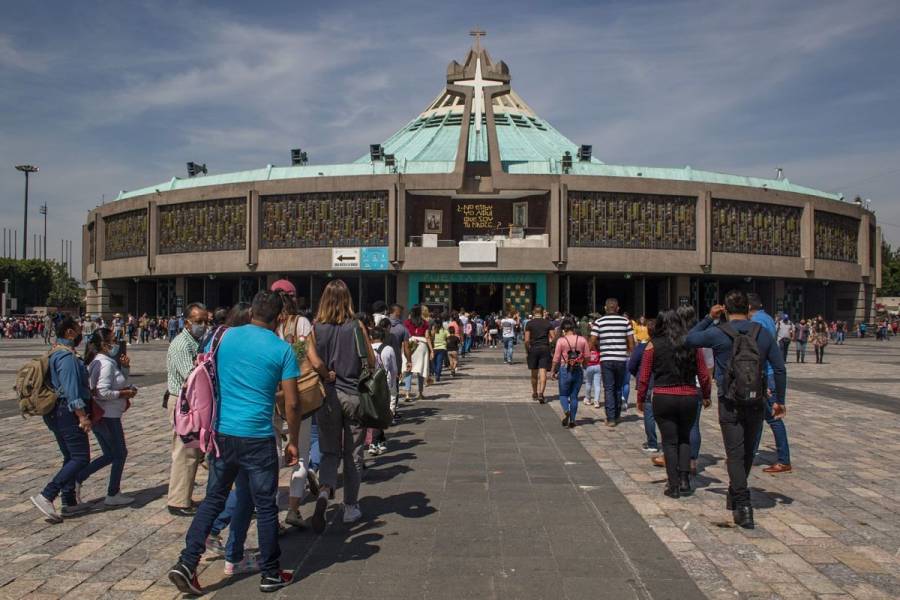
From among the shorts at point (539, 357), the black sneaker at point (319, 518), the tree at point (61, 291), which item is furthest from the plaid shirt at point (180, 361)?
the tree at point (61, 291)

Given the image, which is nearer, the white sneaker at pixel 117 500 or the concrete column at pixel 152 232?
the white sneaker at pixel 117 500

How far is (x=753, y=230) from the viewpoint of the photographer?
42250mm

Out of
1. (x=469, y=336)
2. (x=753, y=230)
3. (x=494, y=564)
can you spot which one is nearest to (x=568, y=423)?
(x=494, y=564)

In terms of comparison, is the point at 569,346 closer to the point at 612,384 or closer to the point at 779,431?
the point at 612,384

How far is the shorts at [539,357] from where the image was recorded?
41.2 feet

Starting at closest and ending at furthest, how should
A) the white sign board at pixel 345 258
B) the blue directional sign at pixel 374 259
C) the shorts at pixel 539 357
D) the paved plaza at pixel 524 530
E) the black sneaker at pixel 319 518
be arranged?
the paved plaza at pixel 524 530 < the black sneaker at pixel 319 518 < the shorts at pixel 539 357 < the blue directional sign at pixel 374 259 < the white sign board at pixel 345 258

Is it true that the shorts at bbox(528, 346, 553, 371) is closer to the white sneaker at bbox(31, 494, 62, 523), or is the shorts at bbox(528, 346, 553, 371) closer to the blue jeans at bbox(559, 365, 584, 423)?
the blue jeans at bbox(559, 365, 584, 423)

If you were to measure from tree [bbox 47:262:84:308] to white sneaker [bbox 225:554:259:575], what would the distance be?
8548 cm

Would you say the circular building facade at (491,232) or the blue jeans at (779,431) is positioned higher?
the circular building facade at (491,232)

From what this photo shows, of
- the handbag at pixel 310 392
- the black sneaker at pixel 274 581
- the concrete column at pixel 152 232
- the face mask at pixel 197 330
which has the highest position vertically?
the concrete column at pixel 152 232

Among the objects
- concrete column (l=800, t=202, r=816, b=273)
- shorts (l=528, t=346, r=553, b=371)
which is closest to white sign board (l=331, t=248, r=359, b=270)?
concrete column (l=800, t=202, r=816, b=273)

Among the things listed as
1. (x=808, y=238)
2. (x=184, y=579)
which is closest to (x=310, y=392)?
Answer: (x=184, y=579)

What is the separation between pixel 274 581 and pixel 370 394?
1.69 metres

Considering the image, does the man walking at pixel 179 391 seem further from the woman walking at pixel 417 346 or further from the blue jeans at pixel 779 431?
the woman walking at pixel 417 346
